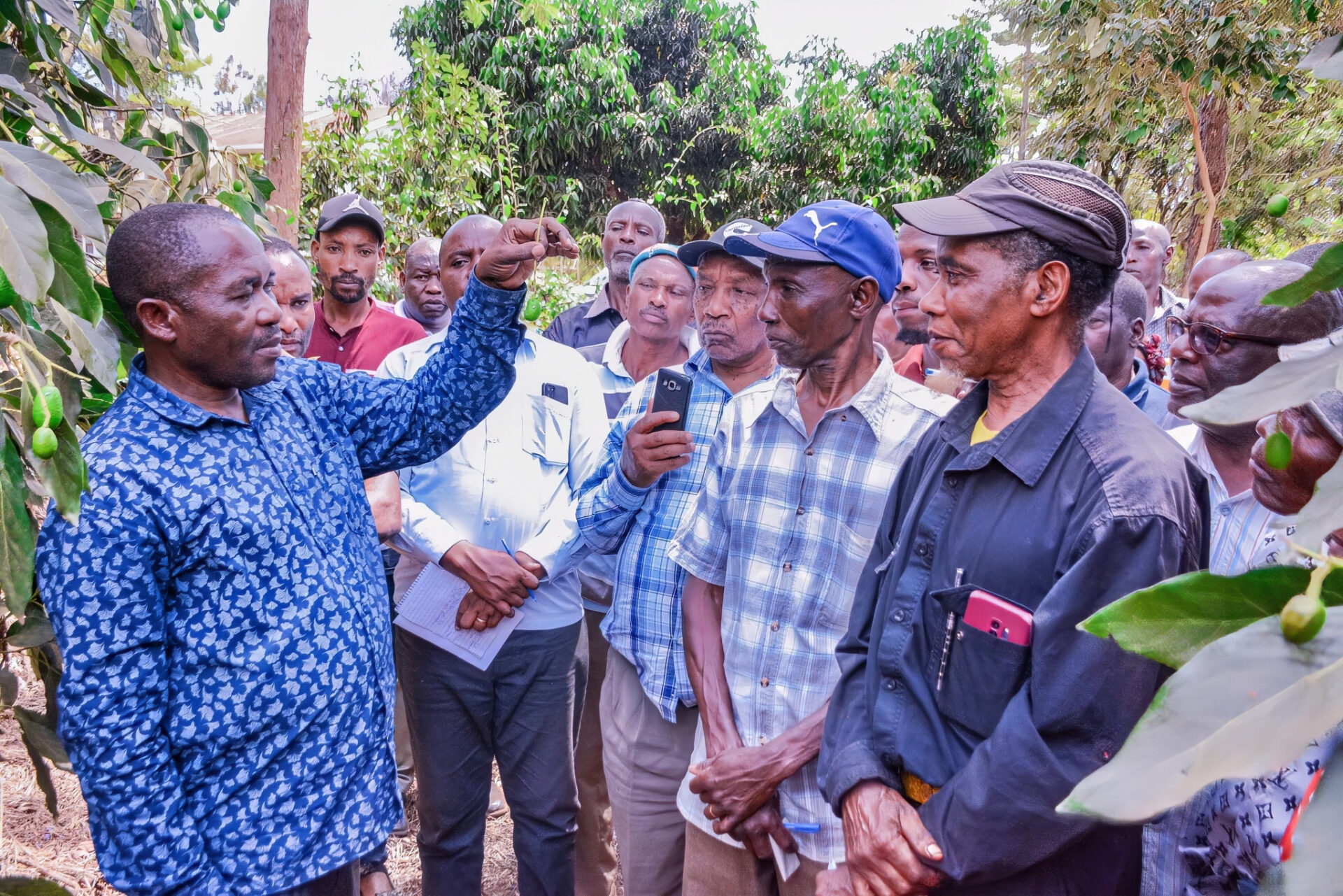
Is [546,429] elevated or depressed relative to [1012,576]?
depressed

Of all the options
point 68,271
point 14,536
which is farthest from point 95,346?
point 14,536

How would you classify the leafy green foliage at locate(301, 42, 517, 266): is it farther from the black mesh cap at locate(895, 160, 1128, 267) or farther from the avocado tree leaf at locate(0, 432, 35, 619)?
the avocado tree leaf at locate(0, 432, 35, 619)

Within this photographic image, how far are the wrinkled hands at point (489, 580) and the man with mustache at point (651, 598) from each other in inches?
9.2

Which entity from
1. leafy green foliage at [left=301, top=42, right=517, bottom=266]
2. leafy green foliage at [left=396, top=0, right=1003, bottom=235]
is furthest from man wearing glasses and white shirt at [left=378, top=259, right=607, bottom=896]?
leafy green foliage at [left=396, top=0, right=1003, bottom=235]

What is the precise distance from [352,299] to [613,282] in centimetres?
126

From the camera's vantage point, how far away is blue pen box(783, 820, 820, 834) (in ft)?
6.88

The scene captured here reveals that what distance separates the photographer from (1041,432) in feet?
5.23

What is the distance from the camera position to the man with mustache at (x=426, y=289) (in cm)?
471

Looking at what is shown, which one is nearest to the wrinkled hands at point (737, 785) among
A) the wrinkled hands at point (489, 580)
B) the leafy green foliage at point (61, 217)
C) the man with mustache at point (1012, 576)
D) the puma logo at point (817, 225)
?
the man with mustache at point (1012, 576)

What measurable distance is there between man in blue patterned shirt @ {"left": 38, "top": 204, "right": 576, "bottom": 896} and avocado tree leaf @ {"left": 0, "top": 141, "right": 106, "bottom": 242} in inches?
24.2

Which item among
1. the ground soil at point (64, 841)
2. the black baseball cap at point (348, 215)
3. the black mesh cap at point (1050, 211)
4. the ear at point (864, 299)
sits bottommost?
the ground soil at point (64, 841)

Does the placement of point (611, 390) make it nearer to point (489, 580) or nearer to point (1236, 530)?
point (489, 580)

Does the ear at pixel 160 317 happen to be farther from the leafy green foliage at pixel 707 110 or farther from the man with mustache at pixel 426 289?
the leafy green foliage at pixel 707 110

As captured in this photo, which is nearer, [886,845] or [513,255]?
[886,845]
